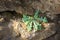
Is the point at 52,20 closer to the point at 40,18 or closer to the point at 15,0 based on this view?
the point at 40,18

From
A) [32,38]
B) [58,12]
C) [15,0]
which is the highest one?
[15,0]

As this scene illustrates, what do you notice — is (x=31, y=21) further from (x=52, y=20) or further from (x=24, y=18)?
(x=52, y=20)

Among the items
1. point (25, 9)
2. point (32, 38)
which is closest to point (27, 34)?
point (32, 38)

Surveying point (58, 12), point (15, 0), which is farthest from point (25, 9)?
point (58, 12)

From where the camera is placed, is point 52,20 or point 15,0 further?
point 52,20

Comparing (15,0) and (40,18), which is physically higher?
(15,0)

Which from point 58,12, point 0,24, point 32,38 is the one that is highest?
point 58,12
